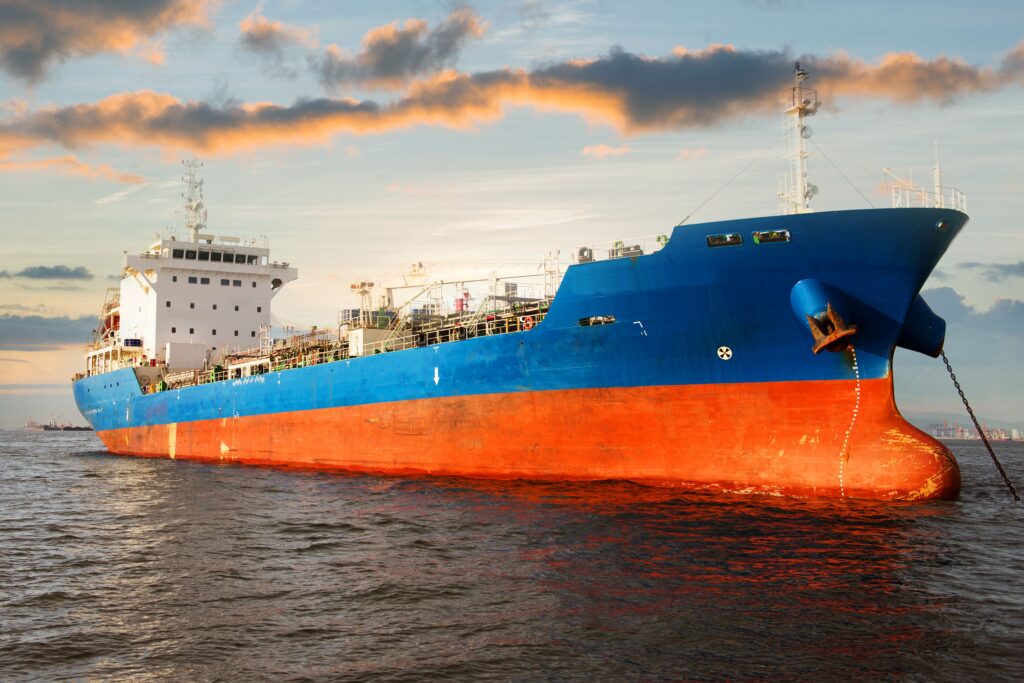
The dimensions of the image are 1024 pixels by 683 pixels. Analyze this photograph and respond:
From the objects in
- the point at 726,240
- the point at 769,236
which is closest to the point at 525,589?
the point at 726,240

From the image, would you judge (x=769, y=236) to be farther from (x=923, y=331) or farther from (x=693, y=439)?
(x=923, y=331)

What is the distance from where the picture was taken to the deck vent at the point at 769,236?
13844 mm

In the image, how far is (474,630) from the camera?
7.65m

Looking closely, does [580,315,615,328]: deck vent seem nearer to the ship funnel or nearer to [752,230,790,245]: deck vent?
[752,230,790,245]: deck vent

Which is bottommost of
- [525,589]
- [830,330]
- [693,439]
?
[525,589]

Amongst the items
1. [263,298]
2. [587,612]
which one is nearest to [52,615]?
[587,612]

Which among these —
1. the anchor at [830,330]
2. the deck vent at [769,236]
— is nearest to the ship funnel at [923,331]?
the anchor at [830,330]

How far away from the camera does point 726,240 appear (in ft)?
46.6

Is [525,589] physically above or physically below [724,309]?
below

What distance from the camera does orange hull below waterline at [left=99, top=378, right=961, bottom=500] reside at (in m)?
13.8

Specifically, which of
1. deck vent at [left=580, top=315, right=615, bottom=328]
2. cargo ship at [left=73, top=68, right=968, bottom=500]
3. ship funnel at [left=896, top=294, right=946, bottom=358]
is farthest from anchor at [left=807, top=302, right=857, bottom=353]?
deck vent at [left=580, top=315, right=615, bottom=328]

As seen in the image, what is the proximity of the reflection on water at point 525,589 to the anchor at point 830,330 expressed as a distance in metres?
2.63

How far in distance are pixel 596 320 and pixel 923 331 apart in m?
6.55

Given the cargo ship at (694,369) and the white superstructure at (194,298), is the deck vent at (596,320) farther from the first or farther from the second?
the white superstructure at (194,298)
